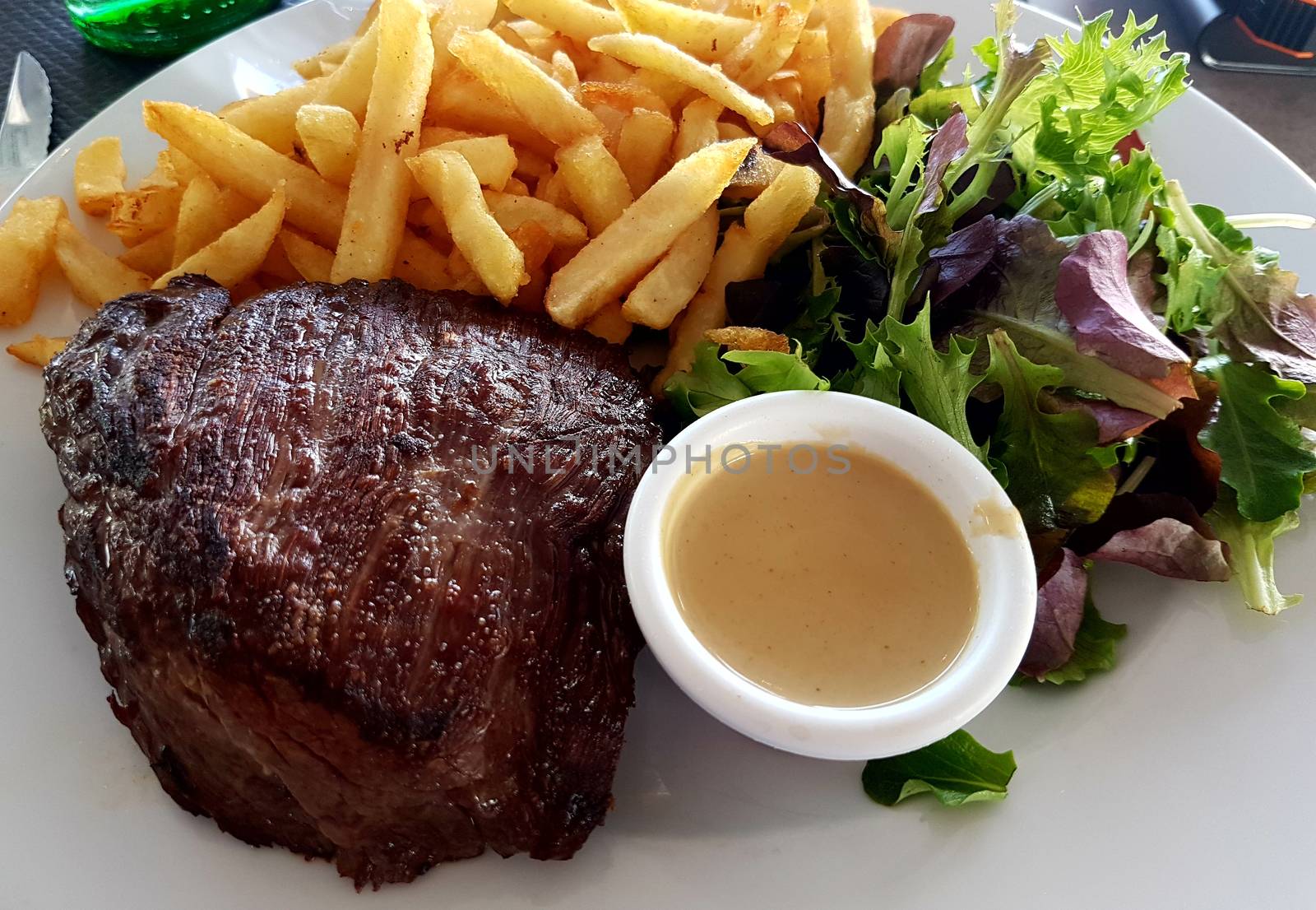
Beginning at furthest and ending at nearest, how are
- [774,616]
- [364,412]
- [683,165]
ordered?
[683,165] → [364,412] → [774,616]

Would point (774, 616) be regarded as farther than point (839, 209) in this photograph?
No

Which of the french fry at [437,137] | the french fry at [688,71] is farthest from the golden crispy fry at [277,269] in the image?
the french fry at [688,71]

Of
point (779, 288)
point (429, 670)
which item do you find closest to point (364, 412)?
point (429, 670)

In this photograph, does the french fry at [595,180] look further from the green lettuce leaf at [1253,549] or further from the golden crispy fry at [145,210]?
the green lettuce leaf at [1253,549]

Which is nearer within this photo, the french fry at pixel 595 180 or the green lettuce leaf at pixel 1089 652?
the green lettuce leaf at pixel 1089 652

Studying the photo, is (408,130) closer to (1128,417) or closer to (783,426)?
(783,426)

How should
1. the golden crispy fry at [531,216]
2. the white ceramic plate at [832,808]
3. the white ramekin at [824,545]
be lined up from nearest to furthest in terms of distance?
the white ramekin at [824,545], the white ceramic plate at [832,808], the golden crispy fry at [531,216]

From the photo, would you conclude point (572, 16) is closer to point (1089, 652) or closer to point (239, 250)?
point (239, 250)

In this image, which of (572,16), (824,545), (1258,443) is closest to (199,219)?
(572,16)
